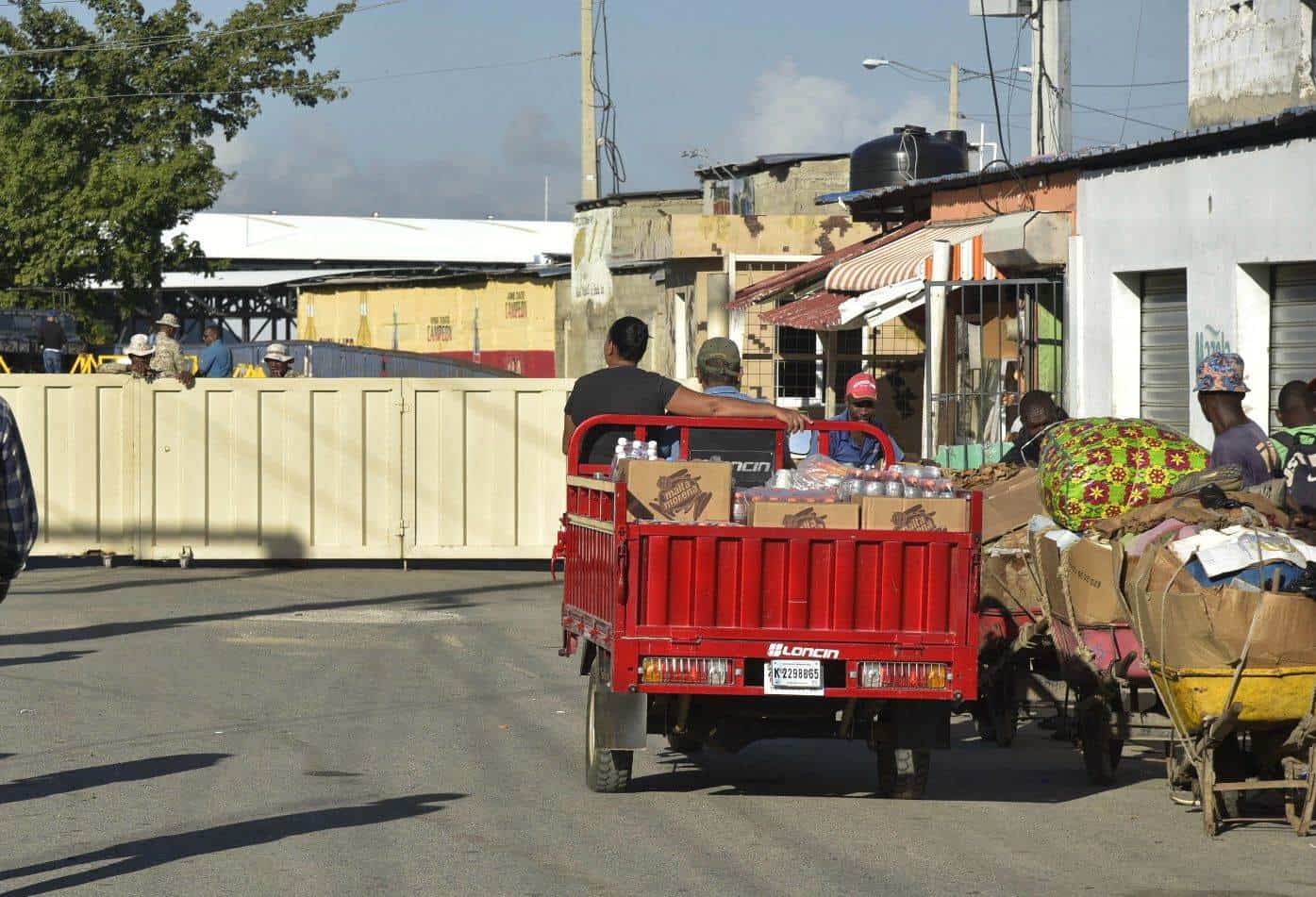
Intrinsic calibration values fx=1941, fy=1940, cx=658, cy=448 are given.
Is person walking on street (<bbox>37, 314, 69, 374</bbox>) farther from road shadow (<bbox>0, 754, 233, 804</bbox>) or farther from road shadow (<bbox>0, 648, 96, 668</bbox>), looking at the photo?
road shadow (<bbox>0, 754, 233, 804</bbox>)

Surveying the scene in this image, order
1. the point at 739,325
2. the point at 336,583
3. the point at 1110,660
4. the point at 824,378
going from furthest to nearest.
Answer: the point at 739,325 < the point at 824,378 < the point at 336,583 < the point at 1110,660

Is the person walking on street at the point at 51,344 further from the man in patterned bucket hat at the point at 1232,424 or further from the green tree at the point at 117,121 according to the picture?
the man in patterned bucket hat at the point at 1232,424

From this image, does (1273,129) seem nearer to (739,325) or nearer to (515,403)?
(515,403)

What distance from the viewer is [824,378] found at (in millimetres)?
25484

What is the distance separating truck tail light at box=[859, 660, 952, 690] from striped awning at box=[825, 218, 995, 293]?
38.8 feet

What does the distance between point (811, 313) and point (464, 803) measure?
44.0ft

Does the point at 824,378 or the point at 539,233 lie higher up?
the point at 539,233

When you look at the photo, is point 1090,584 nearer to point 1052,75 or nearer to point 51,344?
point 1052,75

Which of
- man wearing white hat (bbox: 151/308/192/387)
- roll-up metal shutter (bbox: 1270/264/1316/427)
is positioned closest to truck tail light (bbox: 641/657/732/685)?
roll-up metal shutter (bbox: 1270/264/1316/427)

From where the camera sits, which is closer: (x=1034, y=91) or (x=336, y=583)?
(x=336, y=583)

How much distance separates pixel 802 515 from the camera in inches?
324

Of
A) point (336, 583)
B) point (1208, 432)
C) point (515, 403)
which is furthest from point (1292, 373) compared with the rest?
point (336, 583)

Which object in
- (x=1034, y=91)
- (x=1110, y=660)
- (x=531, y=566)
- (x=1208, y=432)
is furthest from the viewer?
(x=1034, y=91)

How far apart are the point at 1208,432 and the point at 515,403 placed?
6.76m
